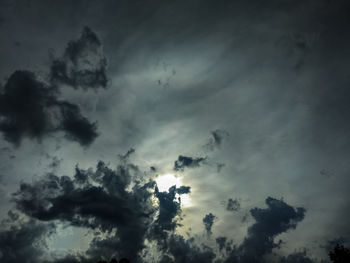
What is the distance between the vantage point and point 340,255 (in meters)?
92.1

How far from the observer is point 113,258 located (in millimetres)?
86125

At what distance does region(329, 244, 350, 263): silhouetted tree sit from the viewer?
9039 cm

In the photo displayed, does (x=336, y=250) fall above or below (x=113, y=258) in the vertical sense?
above

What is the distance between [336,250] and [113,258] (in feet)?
262

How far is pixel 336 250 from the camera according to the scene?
94250 mm

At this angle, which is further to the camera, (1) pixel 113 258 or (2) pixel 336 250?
(2) pixel 336 250

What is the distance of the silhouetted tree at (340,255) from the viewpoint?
90.4 m
